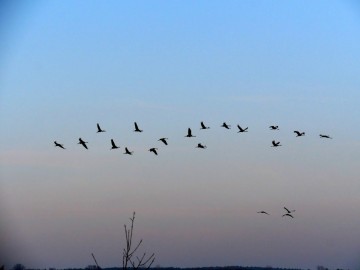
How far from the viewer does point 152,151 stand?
2124 inches

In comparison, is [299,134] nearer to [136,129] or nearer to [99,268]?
[136,129]

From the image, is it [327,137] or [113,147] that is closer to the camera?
[113,147]

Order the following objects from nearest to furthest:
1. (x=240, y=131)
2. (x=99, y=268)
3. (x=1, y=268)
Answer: (x=99, y=268) → (x=1, y=268) → (x=240, y=131)

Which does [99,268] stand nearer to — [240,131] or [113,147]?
[113,147]

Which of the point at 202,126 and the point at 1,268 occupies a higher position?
the point at 202,126

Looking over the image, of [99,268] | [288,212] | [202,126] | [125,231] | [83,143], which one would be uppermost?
[202,126]

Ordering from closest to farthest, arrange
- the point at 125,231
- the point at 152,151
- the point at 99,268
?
the point at 99,268 → the point at 125,231 → the point at 152,151

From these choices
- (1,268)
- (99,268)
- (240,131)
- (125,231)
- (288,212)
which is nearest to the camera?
(99,268)

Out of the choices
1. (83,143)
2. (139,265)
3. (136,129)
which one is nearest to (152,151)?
(136,129)

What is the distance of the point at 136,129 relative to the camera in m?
54.6

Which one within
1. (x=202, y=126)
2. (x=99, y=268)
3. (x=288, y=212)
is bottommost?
(x=99, y=268)

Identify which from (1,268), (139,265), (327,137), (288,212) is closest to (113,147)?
(288,212)

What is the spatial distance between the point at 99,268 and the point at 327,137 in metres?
47.7

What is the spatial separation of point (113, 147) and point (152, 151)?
10.2 ft
